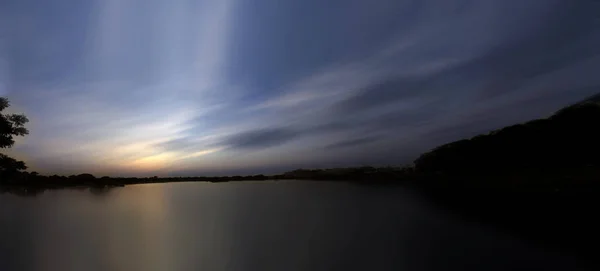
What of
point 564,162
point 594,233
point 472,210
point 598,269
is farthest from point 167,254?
point 564,162

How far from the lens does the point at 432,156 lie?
3922 inches

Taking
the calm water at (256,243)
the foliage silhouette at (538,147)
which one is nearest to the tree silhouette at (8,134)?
the calm water at (256,243)

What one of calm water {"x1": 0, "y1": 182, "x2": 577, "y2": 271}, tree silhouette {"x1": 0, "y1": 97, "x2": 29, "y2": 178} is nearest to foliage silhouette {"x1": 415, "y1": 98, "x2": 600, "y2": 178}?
calm water {"x1": 0, "y1": 182, "x2": 577, "y2": 271}

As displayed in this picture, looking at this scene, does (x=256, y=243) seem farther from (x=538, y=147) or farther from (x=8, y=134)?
(x=538, y=147)

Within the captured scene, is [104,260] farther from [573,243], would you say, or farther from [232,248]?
[573,243]

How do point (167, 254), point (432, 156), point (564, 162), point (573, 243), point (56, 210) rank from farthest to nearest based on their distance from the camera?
1. point (432, 156)
2. point (564, 162)
3. point (56, 210)
4. point (573, 243)
5. point (167, 254)

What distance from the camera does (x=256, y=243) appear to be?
16359mm

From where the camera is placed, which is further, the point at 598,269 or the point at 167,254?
the point at 167,254

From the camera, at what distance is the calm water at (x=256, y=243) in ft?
→ 42.8

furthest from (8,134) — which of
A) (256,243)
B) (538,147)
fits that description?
(538,147)

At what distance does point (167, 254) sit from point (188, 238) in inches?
120

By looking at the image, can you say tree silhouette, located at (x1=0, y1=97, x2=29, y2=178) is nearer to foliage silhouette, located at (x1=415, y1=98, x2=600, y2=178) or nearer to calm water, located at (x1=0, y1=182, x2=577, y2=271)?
calm water, located at (x1=0, y1=182, x2=577, y2=271)

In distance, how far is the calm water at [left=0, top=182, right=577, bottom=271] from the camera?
13.0 m

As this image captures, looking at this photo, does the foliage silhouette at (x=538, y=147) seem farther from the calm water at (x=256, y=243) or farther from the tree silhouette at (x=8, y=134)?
the tree silhouette at (x=8, y=134)
